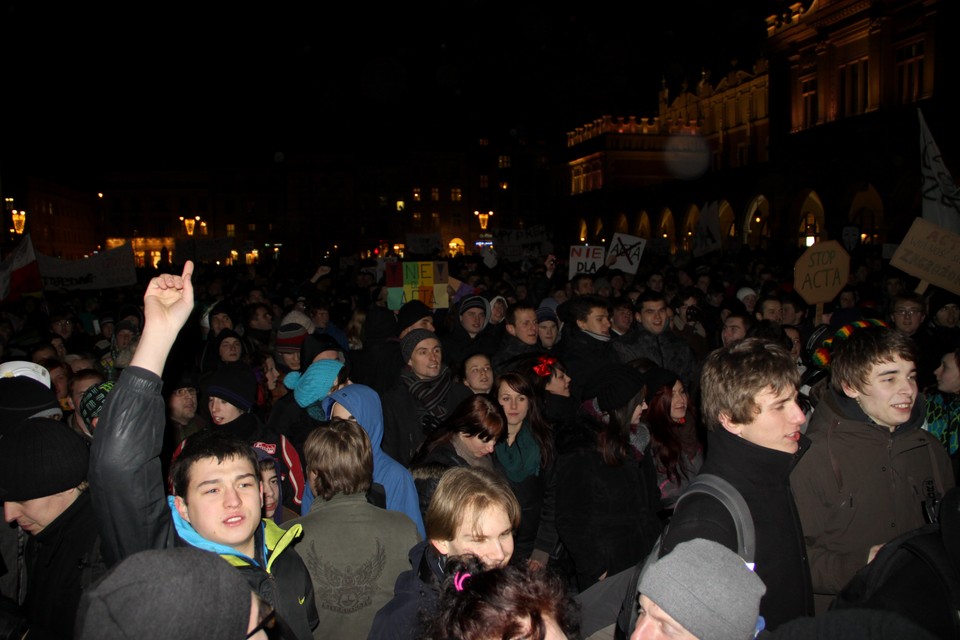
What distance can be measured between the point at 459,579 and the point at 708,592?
713mm

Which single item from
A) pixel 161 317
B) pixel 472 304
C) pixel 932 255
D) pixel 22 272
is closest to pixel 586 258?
pixel 472 304

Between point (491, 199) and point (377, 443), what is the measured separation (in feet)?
308

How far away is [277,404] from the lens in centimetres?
577

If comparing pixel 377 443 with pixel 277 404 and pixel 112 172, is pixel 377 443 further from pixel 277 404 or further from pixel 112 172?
pixel 112 172

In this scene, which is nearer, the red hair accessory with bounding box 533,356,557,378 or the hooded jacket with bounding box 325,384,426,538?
the hooded jacket with bounding box 325,384,426,538

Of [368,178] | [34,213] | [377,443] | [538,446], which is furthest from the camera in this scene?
[368,178]

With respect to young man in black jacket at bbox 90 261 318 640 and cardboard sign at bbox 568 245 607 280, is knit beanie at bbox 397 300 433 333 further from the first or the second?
cardboard sign at bbox 568 245 607 280

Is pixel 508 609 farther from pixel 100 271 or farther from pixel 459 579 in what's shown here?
pixel 100 271

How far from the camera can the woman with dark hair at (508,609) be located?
188 cm

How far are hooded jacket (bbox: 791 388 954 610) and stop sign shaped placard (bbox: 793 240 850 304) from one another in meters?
5.75

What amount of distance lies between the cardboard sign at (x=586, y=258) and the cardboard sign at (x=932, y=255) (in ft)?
17.2

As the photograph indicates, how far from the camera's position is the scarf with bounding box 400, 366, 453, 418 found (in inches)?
223

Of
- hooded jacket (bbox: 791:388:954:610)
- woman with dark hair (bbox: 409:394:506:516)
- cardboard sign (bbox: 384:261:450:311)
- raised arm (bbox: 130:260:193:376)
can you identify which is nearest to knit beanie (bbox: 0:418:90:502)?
raised arm (bbox: 130:260:193:376)

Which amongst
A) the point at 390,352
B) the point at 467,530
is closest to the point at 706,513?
the point at 467,530
